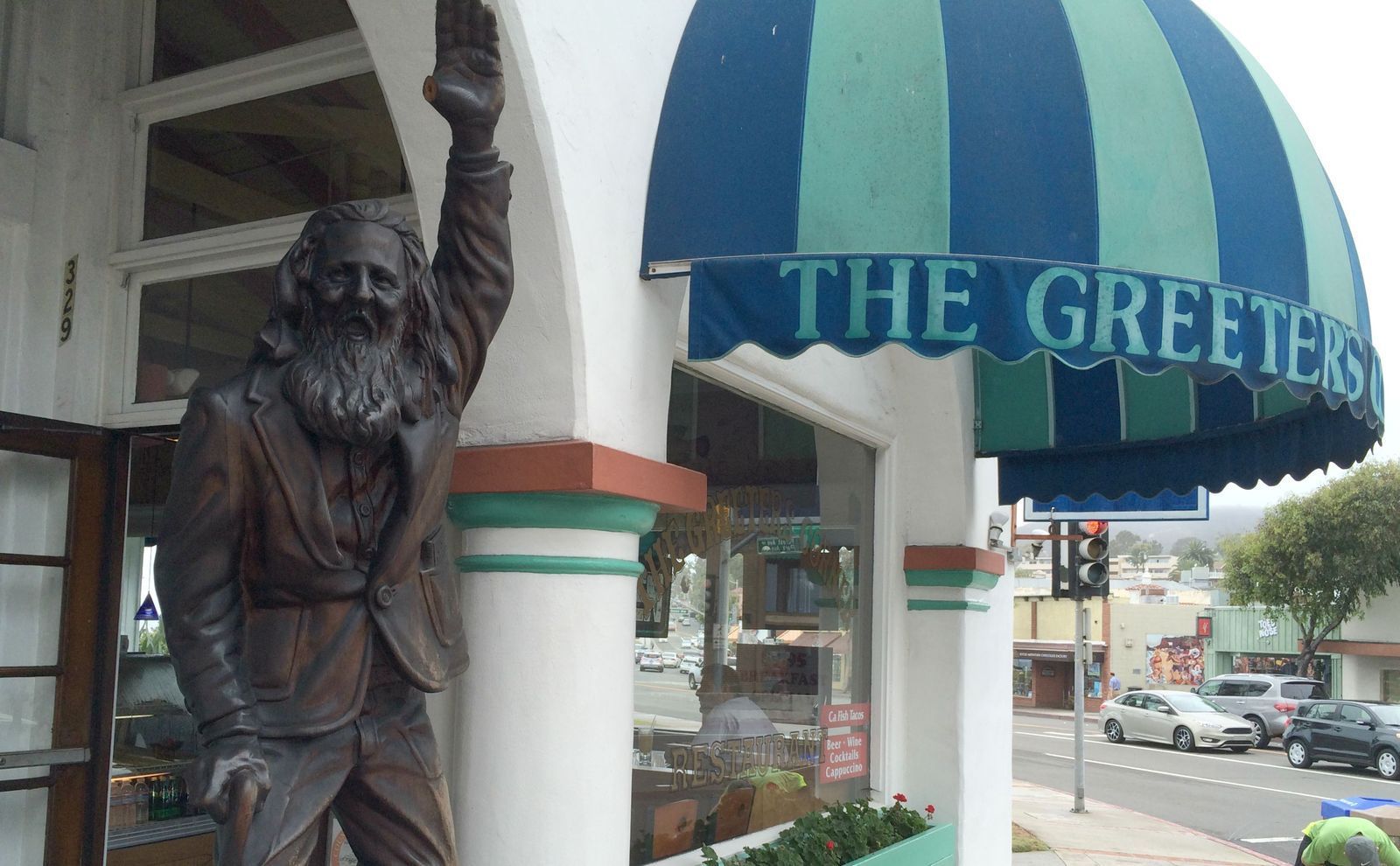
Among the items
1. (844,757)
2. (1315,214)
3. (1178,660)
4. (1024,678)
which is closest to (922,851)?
(844,757)

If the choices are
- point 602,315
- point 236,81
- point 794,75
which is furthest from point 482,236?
point 236,81

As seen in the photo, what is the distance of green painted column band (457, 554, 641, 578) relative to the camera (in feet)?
12.4

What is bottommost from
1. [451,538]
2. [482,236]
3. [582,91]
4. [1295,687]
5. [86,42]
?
[1295,687]

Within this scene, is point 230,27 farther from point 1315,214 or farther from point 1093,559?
point 1093,559

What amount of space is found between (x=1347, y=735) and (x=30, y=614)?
22543mm

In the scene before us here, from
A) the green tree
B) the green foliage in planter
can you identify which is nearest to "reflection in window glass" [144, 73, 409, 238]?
the green foliage in planter

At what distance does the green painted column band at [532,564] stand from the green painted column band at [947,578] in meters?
4.16

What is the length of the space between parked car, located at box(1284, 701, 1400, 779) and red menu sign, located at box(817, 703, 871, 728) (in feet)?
57.0

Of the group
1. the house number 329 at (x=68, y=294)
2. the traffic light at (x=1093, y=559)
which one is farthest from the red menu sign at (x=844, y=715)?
the traffic light at (x=1093, y=559)

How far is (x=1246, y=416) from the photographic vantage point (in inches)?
257

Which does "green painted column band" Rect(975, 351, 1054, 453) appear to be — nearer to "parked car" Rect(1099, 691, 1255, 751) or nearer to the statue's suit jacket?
the statue's suit jacket

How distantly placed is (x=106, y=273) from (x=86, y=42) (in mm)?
882

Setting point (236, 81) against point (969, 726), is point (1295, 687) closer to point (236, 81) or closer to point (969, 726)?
point (969, 726)

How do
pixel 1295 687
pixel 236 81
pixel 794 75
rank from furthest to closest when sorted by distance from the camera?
pixel 1295 687, pixel 236 81, pixel 794 75
